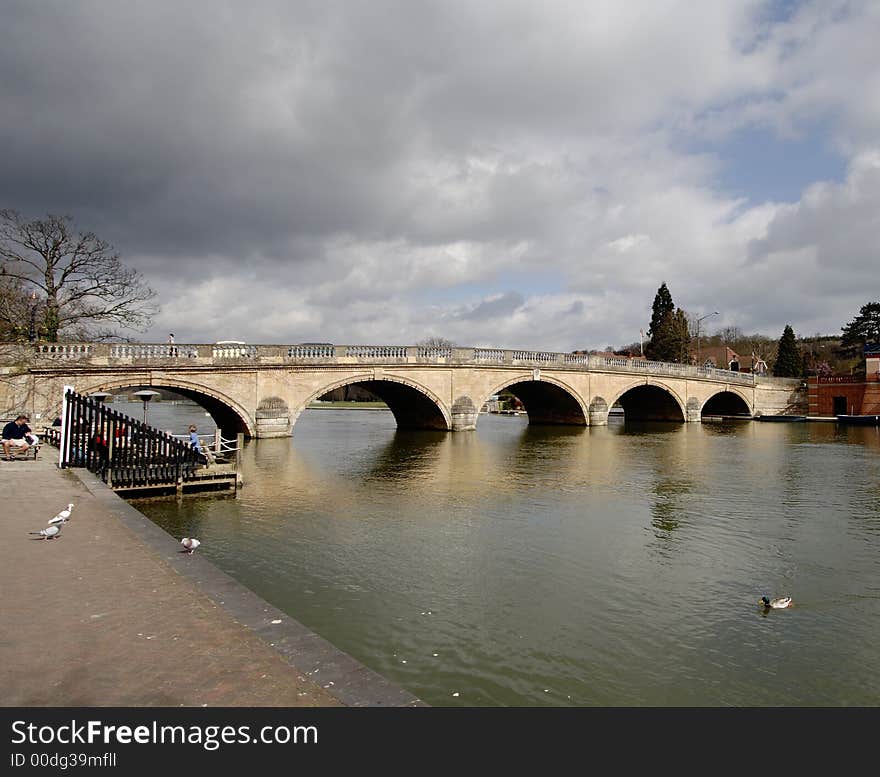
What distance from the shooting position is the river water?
220 inches

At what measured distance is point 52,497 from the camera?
1020cm

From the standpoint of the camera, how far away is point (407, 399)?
38875mm

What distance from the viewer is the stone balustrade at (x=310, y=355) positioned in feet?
78.7

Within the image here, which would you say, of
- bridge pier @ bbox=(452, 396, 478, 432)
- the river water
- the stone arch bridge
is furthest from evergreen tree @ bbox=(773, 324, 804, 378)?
the river water

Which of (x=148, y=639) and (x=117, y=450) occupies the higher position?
(x=117, y=450)

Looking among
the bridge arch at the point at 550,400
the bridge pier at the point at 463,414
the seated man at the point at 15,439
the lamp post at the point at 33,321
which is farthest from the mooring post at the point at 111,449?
the bridge arch at the point at 550,400

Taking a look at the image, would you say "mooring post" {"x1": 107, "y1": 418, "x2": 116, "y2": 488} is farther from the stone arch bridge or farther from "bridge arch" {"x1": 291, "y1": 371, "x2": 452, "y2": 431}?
"bridge arch" {"x1": 291, "y1": 371, "x2": 452, "y2": 431}

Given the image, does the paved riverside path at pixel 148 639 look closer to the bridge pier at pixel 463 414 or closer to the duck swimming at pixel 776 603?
the duck swimming at pixel 776 603

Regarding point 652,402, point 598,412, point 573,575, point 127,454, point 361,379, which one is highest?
point 361,379

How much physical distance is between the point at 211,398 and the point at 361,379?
23.4ft

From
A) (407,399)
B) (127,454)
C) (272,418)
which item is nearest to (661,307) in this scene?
(407,399)

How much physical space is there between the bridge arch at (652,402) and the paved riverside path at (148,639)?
133ft

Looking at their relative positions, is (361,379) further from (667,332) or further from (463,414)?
(667,332)

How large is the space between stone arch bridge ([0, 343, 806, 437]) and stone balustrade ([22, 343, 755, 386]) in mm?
50
